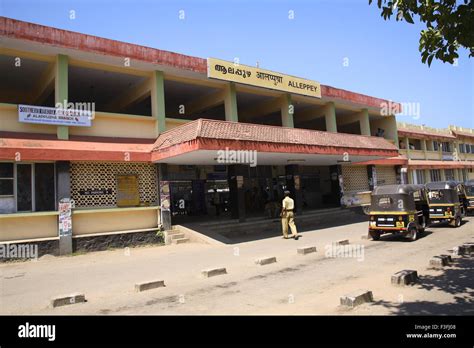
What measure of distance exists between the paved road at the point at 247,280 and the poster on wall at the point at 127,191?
2.02m

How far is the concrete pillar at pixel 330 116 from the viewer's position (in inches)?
909

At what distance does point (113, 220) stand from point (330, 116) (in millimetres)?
15417

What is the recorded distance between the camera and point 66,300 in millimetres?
6879

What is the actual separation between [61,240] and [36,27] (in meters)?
7.58

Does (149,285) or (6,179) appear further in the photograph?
(6,179)

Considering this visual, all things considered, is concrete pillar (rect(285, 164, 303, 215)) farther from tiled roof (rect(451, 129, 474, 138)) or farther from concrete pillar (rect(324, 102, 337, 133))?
tiled roof (rect(451, 129, 474, 138))

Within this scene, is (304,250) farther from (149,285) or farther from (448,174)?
(448,174)

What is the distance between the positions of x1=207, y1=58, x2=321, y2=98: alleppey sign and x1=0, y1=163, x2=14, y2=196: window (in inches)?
351

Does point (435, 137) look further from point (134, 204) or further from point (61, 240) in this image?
point (61, 240)

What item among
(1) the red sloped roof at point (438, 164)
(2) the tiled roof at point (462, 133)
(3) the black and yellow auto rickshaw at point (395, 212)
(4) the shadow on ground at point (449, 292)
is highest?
(2) the tiled roof at point (462, 133)

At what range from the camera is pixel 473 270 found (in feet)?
27.1

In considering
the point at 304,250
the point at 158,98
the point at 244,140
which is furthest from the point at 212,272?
the point at 158,98

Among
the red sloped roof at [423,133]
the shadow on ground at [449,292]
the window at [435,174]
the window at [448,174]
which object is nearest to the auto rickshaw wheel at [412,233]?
the shadow on ground at [449,292]

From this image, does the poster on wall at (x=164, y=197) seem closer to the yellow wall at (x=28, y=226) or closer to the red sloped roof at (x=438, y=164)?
the yellow wall at (x=28, y=226)
